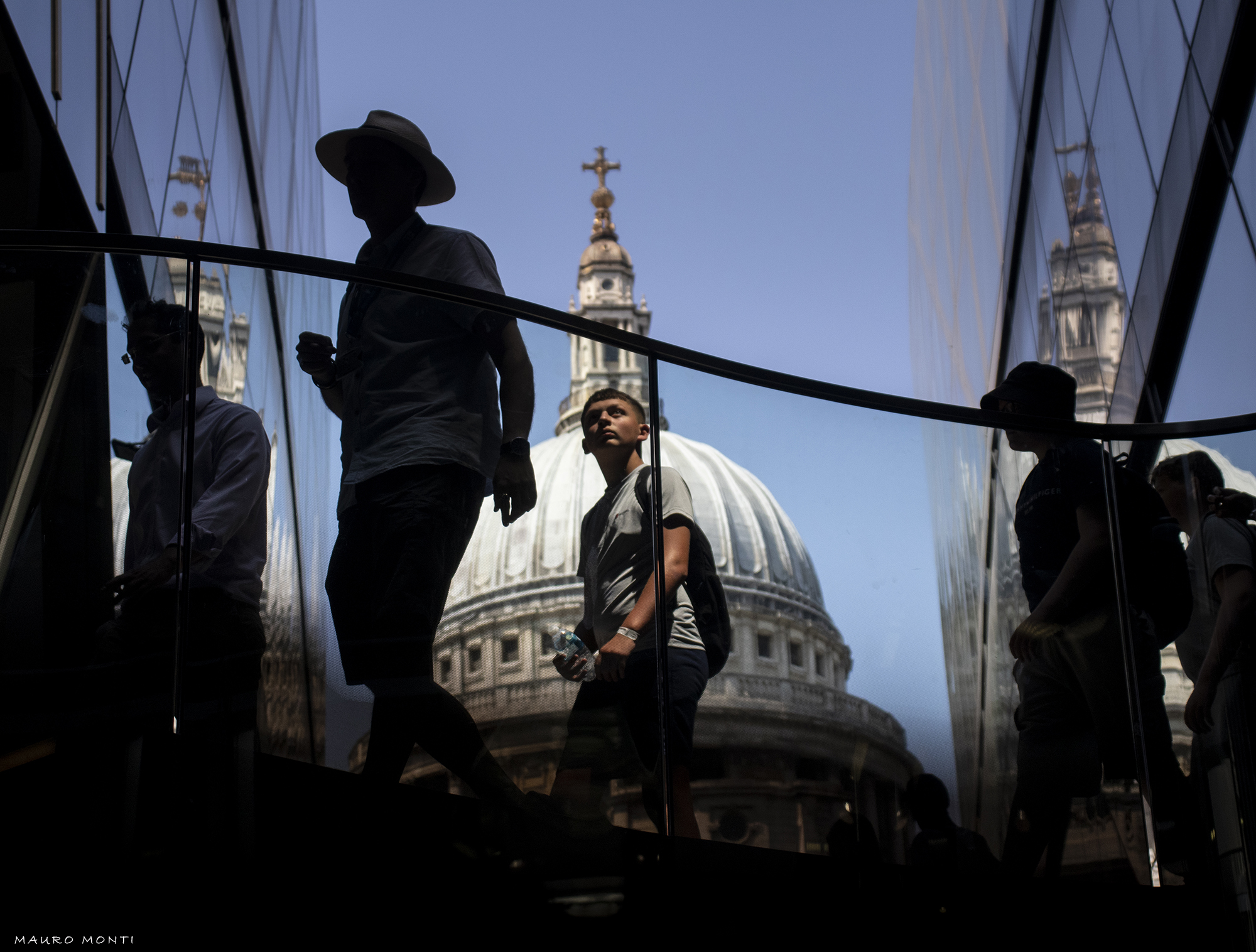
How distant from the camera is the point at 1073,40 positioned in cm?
966

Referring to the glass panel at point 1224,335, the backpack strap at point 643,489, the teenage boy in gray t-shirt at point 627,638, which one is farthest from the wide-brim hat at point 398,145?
the glass panel at point 1224,335

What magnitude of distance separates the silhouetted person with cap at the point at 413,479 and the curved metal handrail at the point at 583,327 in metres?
0.05

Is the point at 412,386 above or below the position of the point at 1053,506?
above

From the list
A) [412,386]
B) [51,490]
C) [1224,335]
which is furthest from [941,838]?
[1224,335]

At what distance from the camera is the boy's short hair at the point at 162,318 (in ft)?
11.2

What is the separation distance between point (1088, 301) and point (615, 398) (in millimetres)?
7254

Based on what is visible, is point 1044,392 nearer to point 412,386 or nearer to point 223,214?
point 412,386

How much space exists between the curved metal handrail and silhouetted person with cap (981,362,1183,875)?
133mm

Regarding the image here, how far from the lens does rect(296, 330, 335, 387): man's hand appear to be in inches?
140

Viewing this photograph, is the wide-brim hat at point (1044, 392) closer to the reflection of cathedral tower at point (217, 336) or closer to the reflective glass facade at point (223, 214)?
the reflective glass facade at point (223, 214)

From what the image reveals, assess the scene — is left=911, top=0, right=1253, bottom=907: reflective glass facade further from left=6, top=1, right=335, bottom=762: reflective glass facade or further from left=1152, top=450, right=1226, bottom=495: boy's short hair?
left=6, top=1, right=335, bottom=762: reflective glass facade

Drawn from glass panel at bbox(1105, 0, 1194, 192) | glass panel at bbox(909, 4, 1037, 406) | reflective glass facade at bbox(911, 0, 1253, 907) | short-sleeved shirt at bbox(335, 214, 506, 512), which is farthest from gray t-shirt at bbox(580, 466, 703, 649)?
glass panel at bbox(909, 4, 1037, 406)

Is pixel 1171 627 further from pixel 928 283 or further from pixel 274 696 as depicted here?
pixel 928 283

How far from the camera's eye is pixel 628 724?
3.54 m
